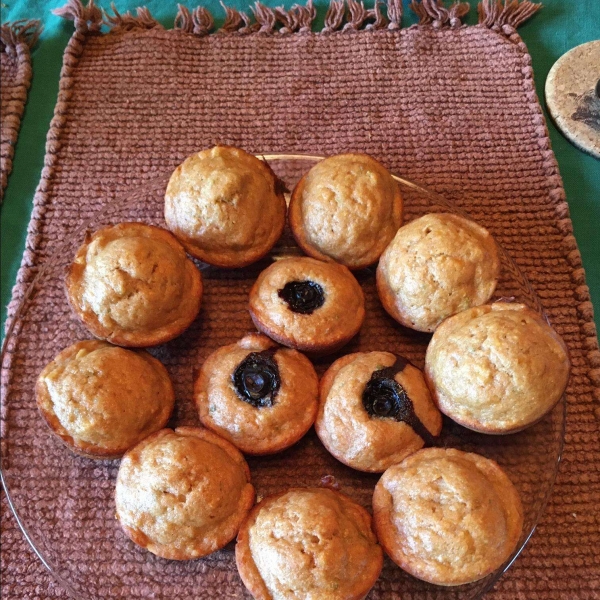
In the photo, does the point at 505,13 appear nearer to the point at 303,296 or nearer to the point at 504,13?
the point at 504,13

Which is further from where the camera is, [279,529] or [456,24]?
[456,24]

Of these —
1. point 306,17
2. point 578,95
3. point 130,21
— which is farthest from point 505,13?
point 130,21

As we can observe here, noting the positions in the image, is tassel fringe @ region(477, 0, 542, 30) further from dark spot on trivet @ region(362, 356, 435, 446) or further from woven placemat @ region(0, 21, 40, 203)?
woven placemat @ region(0, 21, 40, 203)

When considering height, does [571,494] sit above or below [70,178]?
below

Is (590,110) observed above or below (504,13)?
below

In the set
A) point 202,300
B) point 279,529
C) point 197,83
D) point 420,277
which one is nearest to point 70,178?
point 197,83

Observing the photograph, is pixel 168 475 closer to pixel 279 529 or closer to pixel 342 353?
pixel 279 529
